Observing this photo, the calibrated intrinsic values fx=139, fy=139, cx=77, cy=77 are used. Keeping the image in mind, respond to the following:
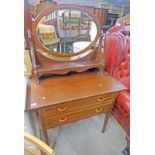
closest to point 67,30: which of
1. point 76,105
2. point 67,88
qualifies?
point 67,88

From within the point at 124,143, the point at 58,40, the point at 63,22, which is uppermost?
the point at 63,22

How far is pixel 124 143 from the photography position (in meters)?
1.45

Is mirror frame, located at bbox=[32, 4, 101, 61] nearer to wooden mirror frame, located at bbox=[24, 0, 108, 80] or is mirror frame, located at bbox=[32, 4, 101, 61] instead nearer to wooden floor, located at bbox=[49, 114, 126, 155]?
wooden mirror frame, located at bbox=[24, 0, 108, 80]

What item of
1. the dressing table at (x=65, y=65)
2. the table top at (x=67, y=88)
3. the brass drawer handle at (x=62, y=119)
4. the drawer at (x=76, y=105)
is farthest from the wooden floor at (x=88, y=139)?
the table top at (x=67, y=88)

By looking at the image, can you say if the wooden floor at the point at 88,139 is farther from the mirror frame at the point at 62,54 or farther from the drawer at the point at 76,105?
the mirror frame at the point at 62,54

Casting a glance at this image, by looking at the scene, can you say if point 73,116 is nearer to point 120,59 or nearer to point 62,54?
point 62,54

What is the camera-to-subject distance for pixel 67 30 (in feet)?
3.57

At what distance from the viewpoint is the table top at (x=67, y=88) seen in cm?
93

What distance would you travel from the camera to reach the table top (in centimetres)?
93

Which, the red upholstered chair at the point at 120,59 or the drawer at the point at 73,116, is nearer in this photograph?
the drawer at the point at 73,116

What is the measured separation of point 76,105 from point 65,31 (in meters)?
0.58
